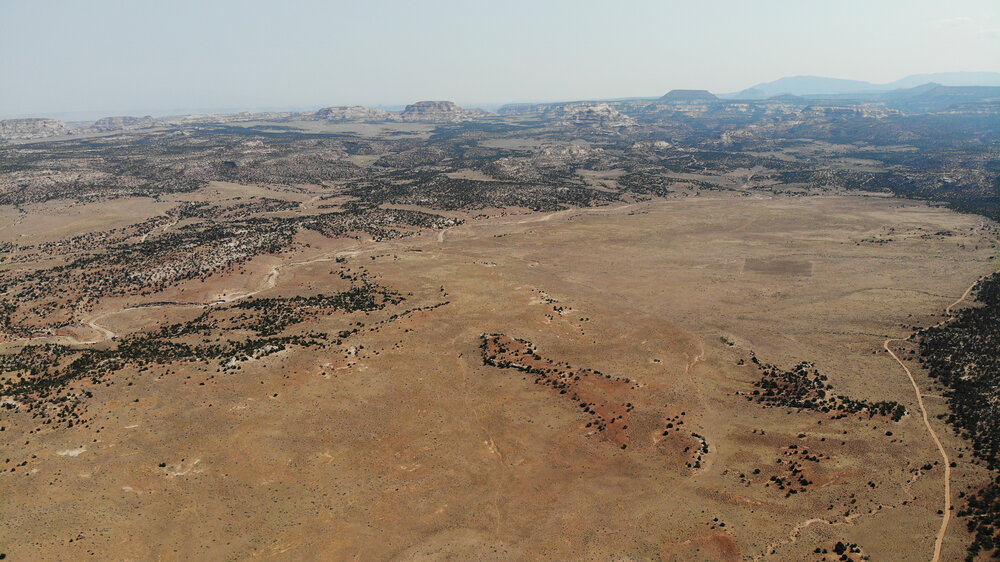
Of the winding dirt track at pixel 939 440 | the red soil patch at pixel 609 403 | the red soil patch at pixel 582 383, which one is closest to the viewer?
the winding dirt track at pixel 939 440

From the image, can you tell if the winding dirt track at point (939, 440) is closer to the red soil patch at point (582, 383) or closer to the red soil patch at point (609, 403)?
the red soil patch at point (609, 403)

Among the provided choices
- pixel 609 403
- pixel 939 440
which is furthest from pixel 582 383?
pixel 939 440

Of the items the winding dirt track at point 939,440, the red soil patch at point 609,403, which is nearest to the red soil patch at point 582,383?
the red soil patch at point 609,403

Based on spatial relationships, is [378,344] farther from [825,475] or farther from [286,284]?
[825,475]

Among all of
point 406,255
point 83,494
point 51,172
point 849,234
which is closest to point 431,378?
point 83,494

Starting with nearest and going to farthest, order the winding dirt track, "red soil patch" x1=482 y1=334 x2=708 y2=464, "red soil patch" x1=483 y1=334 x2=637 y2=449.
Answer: the winding dirt track < "red soil patch" x1=482 y1=334 x2=708 y2=464 < "red soil patch" x1=483 y1=334 x2=637 y2=449

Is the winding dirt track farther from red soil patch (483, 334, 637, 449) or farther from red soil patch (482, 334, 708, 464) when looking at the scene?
red soil patch (483, 334, 637, 449)

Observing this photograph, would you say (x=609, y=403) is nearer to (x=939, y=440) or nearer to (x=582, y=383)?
(x=582, y=383)

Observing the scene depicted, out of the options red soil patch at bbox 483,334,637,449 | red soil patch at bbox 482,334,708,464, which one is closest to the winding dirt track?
red soil patch at bbox 482,334,708,464

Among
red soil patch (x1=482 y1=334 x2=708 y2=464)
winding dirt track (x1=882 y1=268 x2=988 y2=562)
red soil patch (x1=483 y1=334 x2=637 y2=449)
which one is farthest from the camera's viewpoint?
red soil patch (x1=483 y1=334 x2=637 y2=449)

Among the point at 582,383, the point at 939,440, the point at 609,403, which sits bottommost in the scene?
the point at 939,440

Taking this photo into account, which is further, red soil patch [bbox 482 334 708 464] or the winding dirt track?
red soil patch [bbox 482 334 708 464]
